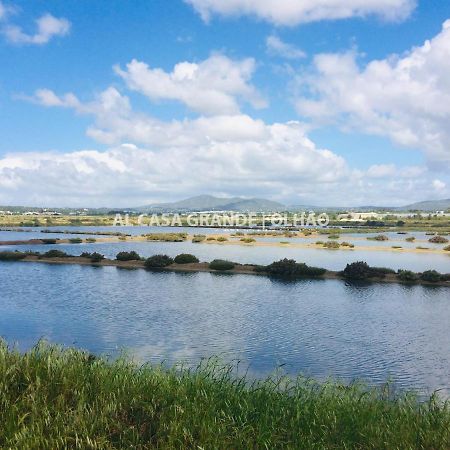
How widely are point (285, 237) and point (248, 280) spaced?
229ft

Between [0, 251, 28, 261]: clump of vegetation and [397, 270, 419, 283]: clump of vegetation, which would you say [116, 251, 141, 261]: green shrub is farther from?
[397, 270, 419, 283]: clump of vegetation

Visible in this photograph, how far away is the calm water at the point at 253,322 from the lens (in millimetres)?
22781

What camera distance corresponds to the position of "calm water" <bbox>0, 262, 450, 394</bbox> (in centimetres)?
2278

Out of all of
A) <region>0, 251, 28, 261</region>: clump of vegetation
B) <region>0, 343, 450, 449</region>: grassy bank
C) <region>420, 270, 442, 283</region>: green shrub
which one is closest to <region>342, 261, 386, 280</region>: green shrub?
<region>420, 270, 442, 283</region>: green shrub

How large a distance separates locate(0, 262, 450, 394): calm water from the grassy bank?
7618 millimetres

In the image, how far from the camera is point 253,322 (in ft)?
100

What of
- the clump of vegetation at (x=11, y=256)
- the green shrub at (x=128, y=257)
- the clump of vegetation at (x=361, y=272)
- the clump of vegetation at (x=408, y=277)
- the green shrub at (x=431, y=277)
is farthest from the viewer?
the clump of vegetation at (x=11, y=256)

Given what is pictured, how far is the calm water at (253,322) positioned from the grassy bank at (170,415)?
7.62 m

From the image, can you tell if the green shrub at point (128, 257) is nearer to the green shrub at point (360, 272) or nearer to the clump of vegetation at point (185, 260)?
the clump of vegetation at point (185, 260)

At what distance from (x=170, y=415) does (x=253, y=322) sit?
1931cm

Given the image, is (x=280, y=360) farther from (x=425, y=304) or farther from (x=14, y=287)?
(x=14, y=287)

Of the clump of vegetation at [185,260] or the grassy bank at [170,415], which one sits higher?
the grassy bank at [170,415]

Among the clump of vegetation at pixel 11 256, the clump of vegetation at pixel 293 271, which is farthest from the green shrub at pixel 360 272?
the clump of vegetation at pixel 11 256

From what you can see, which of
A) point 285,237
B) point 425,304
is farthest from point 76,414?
point 285,237
